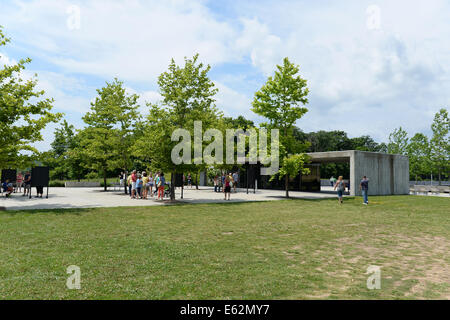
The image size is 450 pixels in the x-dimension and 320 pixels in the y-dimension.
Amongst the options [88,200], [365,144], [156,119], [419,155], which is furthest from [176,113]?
[365,144]

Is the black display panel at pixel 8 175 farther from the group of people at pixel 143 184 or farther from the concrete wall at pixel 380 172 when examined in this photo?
the concrete wall at pixel 380 172

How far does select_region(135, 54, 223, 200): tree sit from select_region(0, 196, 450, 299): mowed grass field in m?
8.53

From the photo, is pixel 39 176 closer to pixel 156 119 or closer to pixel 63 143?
pixel 156 119

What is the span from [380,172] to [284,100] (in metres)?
13.8

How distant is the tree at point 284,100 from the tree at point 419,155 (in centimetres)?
3469

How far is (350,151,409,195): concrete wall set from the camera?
2953 centimetres

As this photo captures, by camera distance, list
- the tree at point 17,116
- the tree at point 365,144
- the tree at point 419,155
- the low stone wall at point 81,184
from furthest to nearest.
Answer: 1. the tree at point 365,144
2. the tree at point 419,155
3. the low stone wall at point 81,184
4. the tree at point 17,116

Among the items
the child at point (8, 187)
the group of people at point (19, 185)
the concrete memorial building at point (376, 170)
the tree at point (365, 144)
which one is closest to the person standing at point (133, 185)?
the group of people at point (19, 185)

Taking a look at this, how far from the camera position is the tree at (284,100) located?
25297 mm

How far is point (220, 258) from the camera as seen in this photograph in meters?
6.76

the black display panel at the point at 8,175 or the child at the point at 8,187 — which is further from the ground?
the black display panel at the point at 8,175
